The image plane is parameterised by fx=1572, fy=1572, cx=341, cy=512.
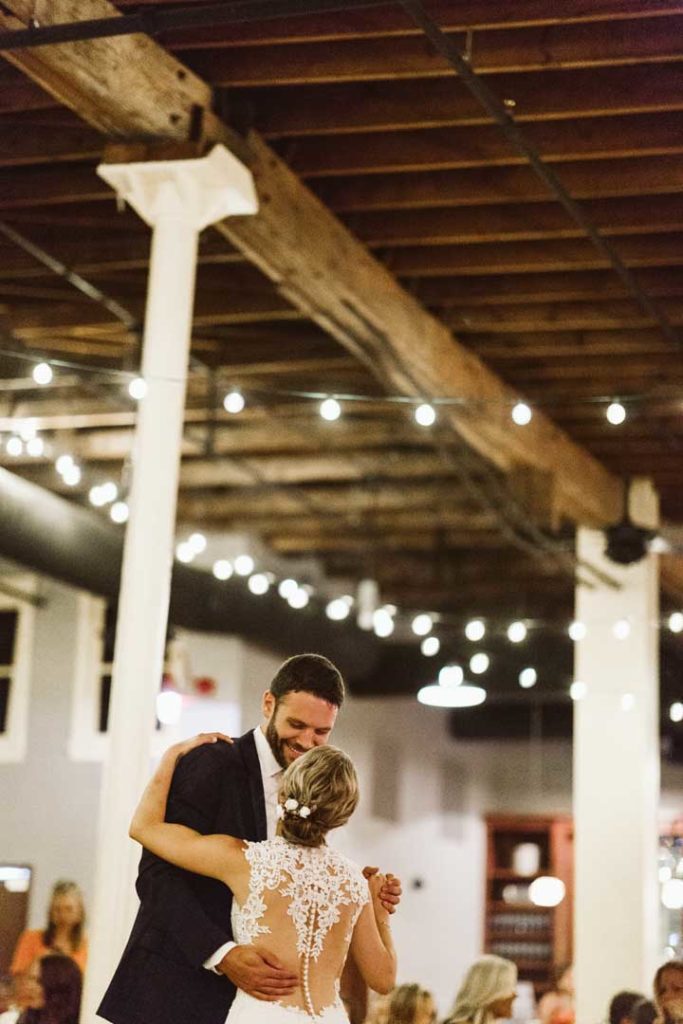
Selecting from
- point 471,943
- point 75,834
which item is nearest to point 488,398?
point 75,834

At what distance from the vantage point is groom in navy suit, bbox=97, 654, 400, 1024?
3156mm

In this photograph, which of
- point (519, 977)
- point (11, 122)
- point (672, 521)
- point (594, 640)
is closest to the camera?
point (11, 122)

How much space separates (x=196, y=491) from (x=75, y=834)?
2.59 metres

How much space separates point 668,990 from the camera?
5203 millimetres

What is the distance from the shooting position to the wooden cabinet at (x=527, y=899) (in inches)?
555

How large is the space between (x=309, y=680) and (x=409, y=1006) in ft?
7.39

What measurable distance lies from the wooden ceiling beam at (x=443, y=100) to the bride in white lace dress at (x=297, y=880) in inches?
119

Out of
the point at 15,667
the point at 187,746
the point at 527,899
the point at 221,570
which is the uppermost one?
the point at 221,570

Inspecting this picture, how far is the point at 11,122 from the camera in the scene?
585 centimetres

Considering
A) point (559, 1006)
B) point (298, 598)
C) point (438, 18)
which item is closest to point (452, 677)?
point (298, 598)

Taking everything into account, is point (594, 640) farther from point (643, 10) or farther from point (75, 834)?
point (643, 10)

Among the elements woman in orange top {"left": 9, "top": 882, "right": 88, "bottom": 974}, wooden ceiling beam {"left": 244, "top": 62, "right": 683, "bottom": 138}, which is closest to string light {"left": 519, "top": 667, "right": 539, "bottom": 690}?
woman in orange top {"left": 9, "top": 882, "right": 88, "bottom": 974}

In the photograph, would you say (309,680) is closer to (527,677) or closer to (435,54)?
(435,54)

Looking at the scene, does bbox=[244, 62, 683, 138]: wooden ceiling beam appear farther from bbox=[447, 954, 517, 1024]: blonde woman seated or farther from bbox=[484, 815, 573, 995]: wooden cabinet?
bbox=[484, 815, 573, 995]: wooden cabinet
